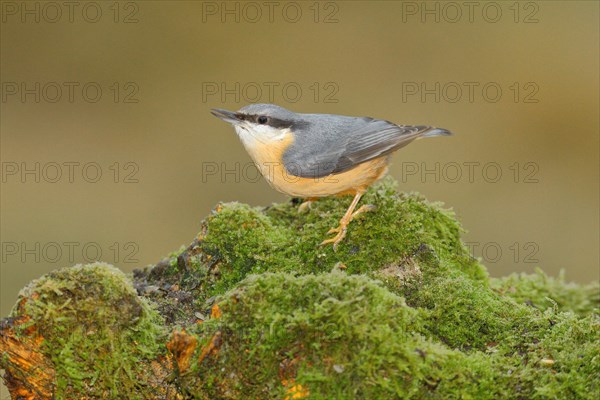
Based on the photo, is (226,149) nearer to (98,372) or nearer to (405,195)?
(405,195)

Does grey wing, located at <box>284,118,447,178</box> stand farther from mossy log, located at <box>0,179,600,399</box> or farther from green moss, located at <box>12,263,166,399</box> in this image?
green moss, located at <box>12,263,166,399</box>

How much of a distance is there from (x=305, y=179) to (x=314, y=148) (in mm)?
286

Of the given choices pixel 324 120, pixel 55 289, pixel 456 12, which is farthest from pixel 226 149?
pixel 55 289

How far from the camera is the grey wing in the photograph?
5.09m

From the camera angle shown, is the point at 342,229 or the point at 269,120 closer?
the point at 342,229

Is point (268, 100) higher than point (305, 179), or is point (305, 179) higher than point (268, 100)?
point (268, 100)

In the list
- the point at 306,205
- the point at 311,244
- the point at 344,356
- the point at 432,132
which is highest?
the point at 432,132

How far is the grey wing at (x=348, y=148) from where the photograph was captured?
5.09 metres

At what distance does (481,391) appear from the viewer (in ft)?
10.6

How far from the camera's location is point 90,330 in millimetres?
3365

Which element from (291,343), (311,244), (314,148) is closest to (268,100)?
(314,148)

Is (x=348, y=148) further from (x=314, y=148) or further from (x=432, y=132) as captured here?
(x=432, y=132)

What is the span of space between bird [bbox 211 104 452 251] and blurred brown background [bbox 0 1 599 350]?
5.34 meters

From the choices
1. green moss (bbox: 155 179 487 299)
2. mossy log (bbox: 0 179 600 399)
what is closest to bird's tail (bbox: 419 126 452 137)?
green moss (bbox: 155 179 487 299)
